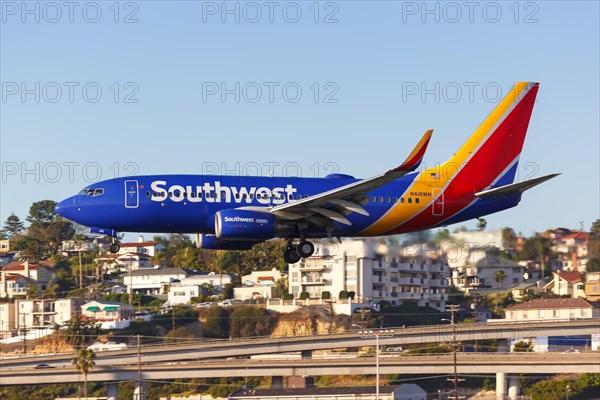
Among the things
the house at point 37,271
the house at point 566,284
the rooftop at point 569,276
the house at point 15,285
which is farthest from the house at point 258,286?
the rooftop at point 569,276

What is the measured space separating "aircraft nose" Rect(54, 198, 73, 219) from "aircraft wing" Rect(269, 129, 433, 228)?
1078 centimetres

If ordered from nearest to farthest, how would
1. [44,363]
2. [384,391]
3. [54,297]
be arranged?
[384,391] → [44,363] → [54,297]

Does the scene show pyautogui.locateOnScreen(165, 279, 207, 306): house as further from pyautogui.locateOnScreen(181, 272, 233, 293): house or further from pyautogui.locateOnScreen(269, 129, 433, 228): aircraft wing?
pyautogui.locateOnScreen(269, 129, 433, 228): aircraft wing

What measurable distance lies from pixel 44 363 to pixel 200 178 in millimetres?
71380

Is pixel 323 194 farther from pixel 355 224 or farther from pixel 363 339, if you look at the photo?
pixel 363 339

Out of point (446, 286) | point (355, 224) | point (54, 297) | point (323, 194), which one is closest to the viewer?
point (323, 194)

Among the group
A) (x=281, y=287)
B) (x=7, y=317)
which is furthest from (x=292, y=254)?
(x=7, y=317)

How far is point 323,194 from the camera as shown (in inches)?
2025

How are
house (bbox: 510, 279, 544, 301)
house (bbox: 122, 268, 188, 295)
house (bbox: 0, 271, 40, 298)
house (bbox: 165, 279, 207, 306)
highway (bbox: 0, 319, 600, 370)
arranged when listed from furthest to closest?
house (bbox: 122, 268, 188, 295), house (bbox: 0, 271, 40, 298), house (bbox: 165, 279, 207, 306), house (bbox: 510, 279, 544, 301), highway (bbox: 0, 319, 600, 370)

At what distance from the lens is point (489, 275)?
4464 inches

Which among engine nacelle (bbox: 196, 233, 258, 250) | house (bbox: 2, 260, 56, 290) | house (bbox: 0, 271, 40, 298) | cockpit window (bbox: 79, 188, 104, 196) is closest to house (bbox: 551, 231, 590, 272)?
engine nacelle (bbox: 196, 233, 258, 250)

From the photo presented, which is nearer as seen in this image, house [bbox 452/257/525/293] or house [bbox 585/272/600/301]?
house [bbox 452/257/525/293]

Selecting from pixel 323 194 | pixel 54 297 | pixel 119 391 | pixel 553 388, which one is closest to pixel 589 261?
pixel 553 388

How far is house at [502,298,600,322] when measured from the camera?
140 metres
